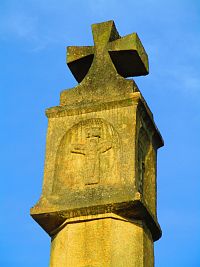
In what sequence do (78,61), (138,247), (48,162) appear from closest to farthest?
1. (138,247)
2. (48,162)
3. (78,61)

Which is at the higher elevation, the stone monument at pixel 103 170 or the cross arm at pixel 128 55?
the cross arm at pixel 128 55

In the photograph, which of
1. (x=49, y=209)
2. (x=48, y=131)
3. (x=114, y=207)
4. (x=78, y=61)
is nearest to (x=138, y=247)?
(x=114, y=207)

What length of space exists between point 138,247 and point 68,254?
2.52ft

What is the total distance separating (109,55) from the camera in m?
10.7

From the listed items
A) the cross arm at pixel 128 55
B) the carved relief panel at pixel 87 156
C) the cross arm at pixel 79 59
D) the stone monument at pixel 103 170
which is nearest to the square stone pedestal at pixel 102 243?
the stone monument at pixel 103 170

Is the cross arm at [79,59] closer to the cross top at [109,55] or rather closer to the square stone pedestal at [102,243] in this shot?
the cross top at [109,55]

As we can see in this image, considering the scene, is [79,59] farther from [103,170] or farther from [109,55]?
[103,170]

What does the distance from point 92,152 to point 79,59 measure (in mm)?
1608

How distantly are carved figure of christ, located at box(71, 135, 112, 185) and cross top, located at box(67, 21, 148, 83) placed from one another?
1.02m

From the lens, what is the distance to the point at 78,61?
10977 millimetres

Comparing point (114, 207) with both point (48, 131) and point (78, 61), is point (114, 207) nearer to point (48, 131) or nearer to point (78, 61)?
point (48, 131)

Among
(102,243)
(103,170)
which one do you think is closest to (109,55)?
(103,170)

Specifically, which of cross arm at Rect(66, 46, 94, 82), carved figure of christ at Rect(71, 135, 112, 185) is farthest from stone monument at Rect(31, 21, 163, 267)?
cross arm at Rect(66, 46, 94, 82)

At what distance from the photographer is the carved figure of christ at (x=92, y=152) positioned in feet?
31.7
